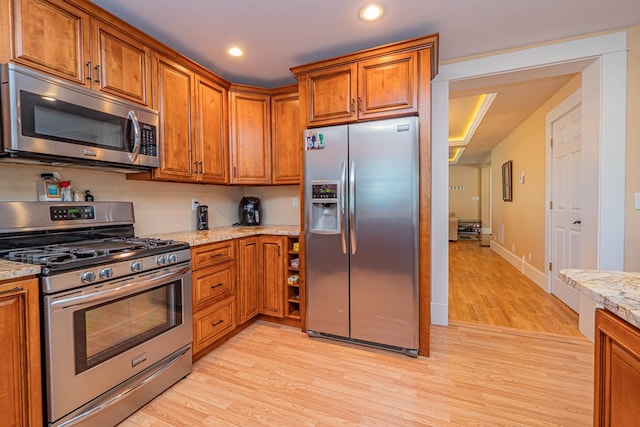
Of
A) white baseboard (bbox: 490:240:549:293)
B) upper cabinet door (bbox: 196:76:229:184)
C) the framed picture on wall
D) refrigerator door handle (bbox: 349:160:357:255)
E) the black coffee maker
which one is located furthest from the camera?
the framed picture on wall

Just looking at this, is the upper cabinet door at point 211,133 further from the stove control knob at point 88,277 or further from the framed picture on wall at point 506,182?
the framed picture on wall at point 506,182

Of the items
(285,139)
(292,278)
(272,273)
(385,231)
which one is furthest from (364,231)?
(285,139)

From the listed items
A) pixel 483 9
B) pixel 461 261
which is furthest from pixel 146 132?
pixel 461 261

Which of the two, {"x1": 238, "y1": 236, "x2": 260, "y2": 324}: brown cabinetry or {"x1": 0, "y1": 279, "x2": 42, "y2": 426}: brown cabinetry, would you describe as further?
{"x1": 238, "y1": 236, "x2": 260, "y2": 324}: brown cabinetry

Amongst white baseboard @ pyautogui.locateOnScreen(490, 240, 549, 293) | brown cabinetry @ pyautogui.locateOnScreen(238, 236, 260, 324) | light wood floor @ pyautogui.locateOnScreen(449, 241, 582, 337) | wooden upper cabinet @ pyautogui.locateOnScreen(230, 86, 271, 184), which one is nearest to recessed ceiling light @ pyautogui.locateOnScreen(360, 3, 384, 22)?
wooden upper cabinet @ pyautogui.locateOnScreen(230, 86, 271, 184)

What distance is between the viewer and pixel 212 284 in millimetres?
2193

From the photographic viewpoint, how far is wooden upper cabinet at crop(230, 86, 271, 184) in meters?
2.82

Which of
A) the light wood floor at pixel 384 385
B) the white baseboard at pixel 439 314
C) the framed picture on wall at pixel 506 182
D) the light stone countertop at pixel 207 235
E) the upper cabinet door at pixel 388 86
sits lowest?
the light wood floor at pixel 384 385

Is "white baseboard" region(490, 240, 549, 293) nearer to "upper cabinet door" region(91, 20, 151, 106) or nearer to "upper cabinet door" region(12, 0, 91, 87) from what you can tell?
"upper cabinet door" region(91, 20, 151, 106)

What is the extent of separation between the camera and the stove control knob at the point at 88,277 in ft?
4.42

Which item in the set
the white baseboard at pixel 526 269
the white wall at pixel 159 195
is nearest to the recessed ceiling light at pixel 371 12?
the white wall at pixel 159 195

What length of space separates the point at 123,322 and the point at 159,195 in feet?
4.04

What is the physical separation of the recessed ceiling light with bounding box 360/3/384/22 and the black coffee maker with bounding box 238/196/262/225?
Answer: 204 centimetres

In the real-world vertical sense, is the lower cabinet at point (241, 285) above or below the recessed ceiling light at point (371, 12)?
below
